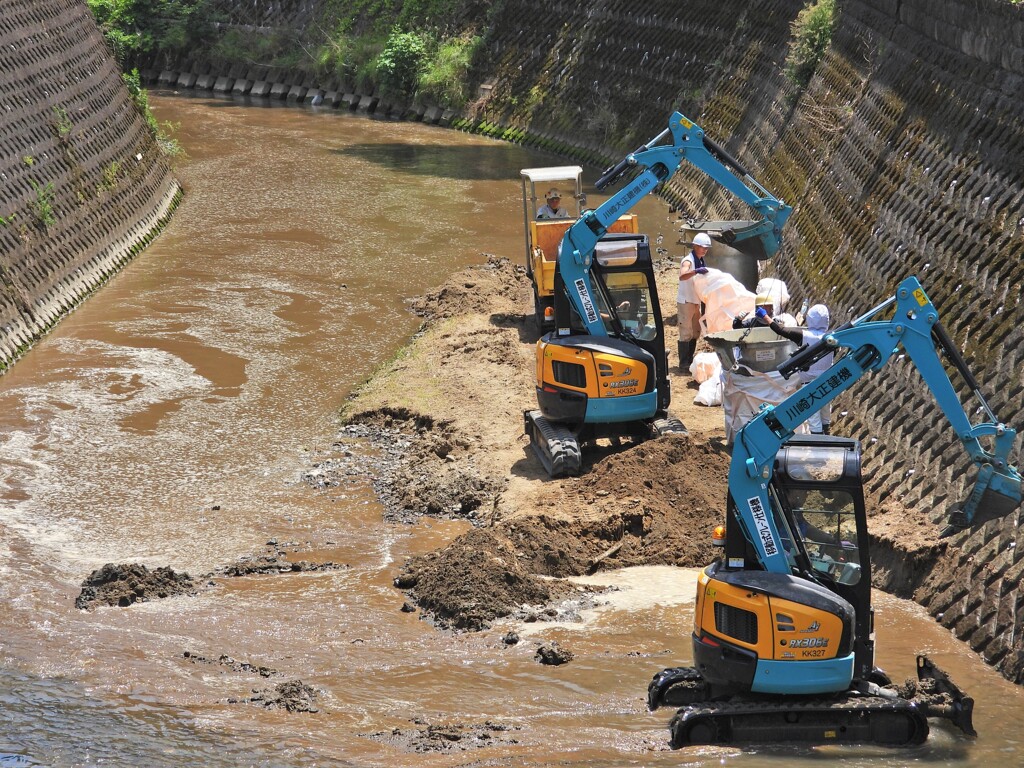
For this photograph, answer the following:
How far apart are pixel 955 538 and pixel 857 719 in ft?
10.7

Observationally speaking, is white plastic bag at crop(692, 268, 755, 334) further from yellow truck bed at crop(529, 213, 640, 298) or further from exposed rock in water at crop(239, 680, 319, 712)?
exposed rock in water at crop(239, 680, 319, 712)

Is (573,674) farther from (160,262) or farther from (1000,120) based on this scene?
(160,262)

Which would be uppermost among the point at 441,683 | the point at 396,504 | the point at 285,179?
the point at 441,683

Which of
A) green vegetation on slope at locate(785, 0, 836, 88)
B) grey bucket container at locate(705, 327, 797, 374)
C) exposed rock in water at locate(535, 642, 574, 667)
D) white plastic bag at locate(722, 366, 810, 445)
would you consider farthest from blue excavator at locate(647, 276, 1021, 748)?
green vegetation on slope at locate(785, 0, 836, 88)

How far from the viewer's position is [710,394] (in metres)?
17.0

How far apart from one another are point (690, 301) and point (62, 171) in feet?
40.4

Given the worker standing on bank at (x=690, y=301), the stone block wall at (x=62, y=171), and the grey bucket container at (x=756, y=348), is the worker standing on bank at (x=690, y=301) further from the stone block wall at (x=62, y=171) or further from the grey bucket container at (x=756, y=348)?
the stone block wall at (x=62, y=171)

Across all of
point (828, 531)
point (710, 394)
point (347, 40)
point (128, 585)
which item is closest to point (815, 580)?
point (828, 531)

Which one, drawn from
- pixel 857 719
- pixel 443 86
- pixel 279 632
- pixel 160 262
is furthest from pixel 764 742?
pixel 443 86

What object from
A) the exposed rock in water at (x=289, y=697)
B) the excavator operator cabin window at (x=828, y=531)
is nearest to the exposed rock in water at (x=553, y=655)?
the exposed rock in water at (x=289, y=697)

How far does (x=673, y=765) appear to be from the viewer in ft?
29.0

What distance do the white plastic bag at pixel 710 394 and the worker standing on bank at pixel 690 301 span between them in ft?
5.03

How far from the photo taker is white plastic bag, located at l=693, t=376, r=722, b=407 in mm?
16922

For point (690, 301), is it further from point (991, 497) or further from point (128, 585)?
point (991, 497)
